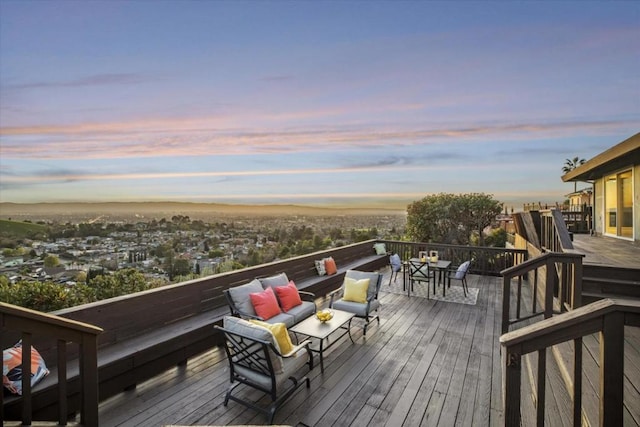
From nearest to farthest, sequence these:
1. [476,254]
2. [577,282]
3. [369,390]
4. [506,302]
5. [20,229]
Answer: [369,390], [577,282], [506,302], [20,229], [476,254]

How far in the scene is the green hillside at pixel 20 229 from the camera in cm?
517

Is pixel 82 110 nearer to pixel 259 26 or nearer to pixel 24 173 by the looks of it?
pixel 24 173

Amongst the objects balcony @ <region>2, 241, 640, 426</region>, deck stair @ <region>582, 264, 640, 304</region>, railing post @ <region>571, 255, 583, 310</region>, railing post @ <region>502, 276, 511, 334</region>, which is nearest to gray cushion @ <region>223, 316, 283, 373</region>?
balcony @ <region>2, 241, 640, 426</region>

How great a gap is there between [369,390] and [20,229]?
22.9 ft

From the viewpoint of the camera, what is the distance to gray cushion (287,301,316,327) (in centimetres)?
413

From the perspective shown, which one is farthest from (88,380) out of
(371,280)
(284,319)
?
(371,280)

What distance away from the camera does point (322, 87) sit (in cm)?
647

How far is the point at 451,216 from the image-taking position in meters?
12.6

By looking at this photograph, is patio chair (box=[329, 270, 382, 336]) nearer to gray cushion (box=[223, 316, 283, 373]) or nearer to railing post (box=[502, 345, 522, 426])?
gray cushion (box=[223, 316, 283, 373])

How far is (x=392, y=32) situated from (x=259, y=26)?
2618mm

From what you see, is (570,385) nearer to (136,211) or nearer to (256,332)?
(256,332)

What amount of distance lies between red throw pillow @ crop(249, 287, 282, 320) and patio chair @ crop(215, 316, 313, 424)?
3.35ft

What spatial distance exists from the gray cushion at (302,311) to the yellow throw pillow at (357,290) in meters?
0.63

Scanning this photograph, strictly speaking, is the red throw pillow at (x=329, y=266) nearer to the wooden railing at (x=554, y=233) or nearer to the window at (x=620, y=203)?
the wooden railing at (x=554, y=233)
